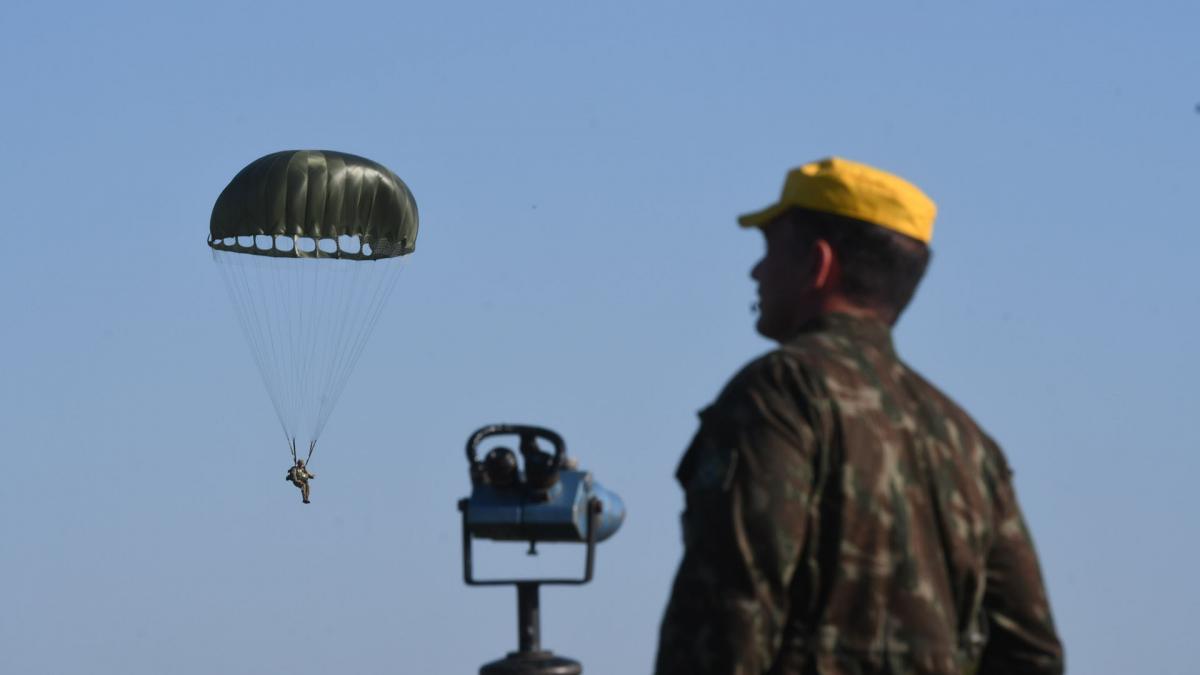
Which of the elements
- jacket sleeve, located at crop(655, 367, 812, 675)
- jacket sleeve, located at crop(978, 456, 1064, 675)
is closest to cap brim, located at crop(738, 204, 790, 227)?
jacket sleeve, located at crop(655, 367, 812, 675)

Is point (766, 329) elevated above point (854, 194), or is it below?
below

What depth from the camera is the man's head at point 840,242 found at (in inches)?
193

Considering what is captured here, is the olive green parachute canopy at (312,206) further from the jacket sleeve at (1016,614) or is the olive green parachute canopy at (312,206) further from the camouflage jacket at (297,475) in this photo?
the jacket sleeve at (1016,614)

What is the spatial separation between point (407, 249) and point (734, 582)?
3587cm

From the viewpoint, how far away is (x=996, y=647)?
511 centimetres

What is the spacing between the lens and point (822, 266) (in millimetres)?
4906

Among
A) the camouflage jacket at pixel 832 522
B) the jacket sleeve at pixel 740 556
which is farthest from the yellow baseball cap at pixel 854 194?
the jacket sleeve at pixel 740 556

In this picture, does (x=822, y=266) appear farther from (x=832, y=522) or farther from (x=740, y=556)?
(x=740, y=556)

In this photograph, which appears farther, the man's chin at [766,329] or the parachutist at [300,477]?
the parachutist at [300,477]

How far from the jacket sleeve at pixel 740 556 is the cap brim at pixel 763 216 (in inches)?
24.5

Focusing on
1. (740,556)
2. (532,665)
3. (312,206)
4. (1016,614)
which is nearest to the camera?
(740,556)

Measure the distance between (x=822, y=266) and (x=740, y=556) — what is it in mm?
784

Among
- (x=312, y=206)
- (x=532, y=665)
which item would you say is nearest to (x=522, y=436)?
(x=532, y=665)

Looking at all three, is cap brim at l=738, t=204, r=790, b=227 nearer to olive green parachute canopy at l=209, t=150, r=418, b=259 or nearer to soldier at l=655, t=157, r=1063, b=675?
soldier at l=655, t=157, r=1063, b=675
